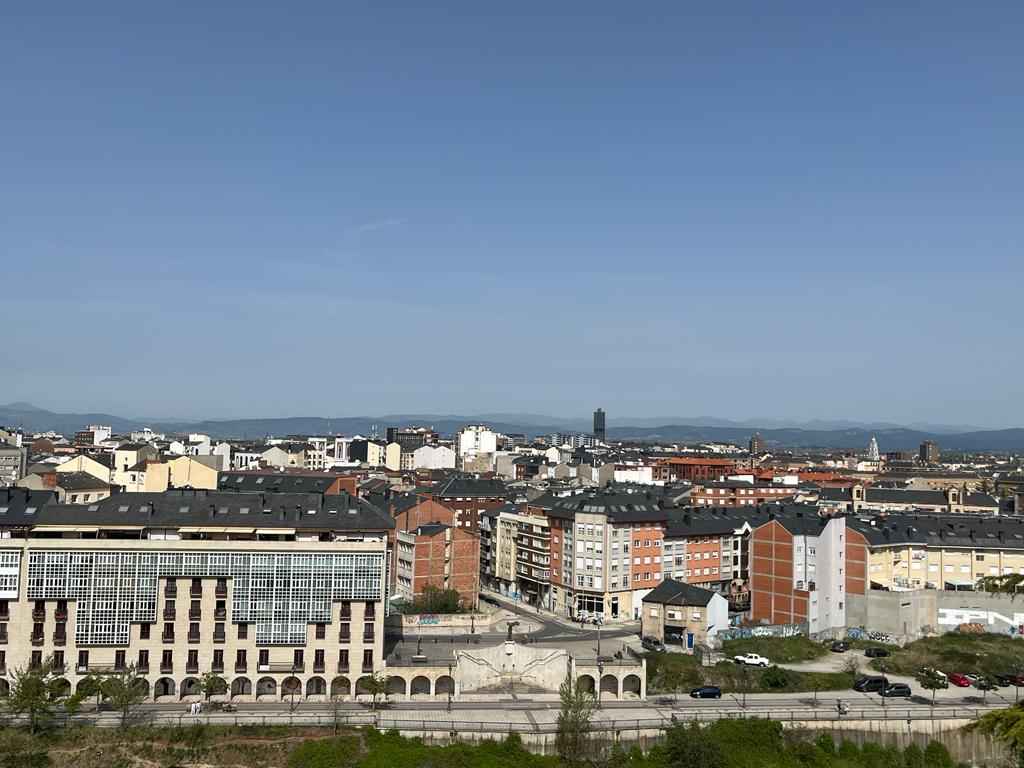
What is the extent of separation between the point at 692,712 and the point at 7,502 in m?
41.6

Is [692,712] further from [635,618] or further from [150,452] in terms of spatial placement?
[150,452]

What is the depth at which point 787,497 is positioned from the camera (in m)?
110

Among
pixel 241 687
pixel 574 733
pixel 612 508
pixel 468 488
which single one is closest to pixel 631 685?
pixel 574 733

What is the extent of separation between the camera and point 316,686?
50906 millimetres

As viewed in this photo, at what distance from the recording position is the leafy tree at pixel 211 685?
157 feet

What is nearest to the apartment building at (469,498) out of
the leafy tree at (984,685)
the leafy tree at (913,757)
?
the leafy tree at (984,685)

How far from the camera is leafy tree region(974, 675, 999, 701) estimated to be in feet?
186

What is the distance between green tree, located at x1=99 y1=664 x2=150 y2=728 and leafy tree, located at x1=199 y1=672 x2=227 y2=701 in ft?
9.68

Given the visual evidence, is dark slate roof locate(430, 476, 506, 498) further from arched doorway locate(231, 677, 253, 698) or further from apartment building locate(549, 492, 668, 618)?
arched doorway locate(231, 677, 253, 698)

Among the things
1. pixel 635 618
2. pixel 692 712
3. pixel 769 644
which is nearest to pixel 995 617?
pixel 769 644

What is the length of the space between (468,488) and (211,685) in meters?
49.0

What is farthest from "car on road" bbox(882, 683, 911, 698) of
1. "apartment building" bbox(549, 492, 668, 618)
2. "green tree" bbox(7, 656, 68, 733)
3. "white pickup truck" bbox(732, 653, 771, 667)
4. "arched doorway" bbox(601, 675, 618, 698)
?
"green tree" bbox(7, 656, 68, 733)

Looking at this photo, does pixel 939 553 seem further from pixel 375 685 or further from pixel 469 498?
pixel 375 685

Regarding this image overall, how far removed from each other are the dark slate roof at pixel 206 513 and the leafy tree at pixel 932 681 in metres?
32.8
